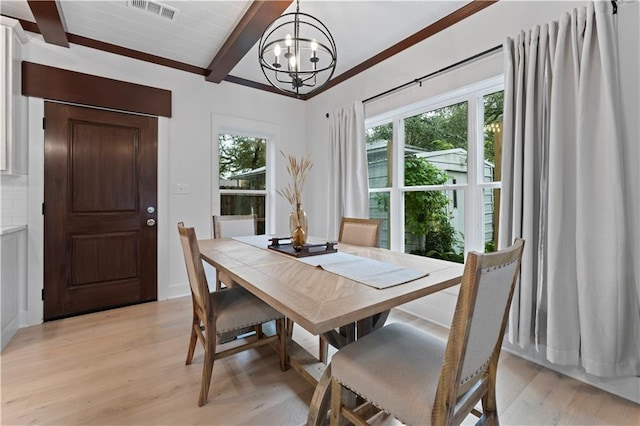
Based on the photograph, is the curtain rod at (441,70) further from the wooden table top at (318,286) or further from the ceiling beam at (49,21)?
the ceiling beam at (49,21)

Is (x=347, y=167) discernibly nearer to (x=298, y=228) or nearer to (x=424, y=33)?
(x=424, y=33)

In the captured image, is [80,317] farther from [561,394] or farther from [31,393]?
[561,394]

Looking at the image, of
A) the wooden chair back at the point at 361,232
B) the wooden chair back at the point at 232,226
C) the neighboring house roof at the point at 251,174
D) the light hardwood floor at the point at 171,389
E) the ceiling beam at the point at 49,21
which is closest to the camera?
the light hardwood floor at the point at 171,389

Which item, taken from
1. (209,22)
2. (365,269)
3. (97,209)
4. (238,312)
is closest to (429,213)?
(365,269)

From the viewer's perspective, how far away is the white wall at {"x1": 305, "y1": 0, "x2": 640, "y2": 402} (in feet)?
5.24

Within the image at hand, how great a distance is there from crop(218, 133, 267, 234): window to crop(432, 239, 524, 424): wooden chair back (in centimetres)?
322

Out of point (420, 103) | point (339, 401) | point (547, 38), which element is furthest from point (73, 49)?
point (547, 38)

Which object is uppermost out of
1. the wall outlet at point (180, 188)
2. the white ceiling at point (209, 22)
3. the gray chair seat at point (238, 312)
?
the white ceiling at point (209, 22)

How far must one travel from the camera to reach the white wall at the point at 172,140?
2605 mm

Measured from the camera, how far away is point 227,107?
3574 millimetres

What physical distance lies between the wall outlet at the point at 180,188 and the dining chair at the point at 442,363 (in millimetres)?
2790

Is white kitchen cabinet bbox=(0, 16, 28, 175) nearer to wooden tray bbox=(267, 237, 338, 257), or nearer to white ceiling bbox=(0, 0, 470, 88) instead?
white ceiling bbox=(0, 0, 470, 88)

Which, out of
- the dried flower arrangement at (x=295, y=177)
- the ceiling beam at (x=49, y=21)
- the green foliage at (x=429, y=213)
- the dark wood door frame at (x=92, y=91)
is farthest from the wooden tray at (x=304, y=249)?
the ceiling beam at (x=49, y=21)

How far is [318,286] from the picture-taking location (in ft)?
3.86
